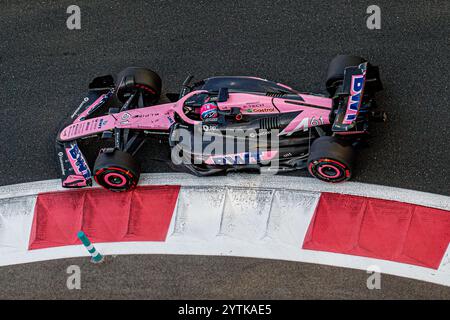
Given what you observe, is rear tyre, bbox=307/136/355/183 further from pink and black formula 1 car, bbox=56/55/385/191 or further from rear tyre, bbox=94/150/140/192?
rear tyre, bbox=94/150/140/192

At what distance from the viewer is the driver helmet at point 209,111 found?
281 inches

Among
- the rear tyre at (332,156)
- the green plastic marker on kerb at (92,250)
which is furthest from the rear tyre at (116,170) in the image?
the rear tyre at (332,156)

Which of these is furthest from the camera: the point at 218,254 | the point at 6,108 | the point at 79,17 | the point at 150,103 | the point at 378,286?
the point at 79,17

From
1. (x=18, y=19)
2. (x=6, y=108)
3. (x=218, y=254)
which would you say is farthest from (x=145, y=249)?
(x=18, y=19)

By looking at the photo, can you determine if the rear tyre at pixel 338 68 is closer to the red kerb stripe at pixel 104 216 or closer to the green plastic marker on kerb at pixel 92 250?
the red kerb stripe at pixel 104 216

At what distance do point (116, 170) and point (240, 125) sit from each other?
1677 mm

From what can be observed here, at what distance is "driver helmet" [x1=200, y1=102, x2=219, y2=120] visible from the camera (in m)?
7.14

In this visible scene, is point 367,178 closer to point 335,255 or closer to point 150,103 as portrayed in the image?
point 335,255

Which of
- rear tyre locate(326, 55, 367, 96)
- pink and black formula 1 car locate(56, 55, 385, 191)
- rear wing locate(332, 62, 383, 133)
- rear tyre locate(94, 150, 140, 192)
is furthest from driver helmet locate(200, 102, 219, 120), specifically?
rear tyre locate(326, 55, 367, 96)

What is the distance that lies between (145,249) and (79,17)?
457 centimetres

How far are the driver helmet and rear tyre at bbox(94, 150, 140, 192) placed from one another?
1.11m

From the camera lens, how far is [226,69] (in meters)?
8.73

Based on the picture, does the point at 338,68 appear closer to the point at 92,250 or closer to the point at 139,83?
the point at 139,83

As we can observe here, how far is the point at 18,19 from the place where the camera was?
9.91 meters
